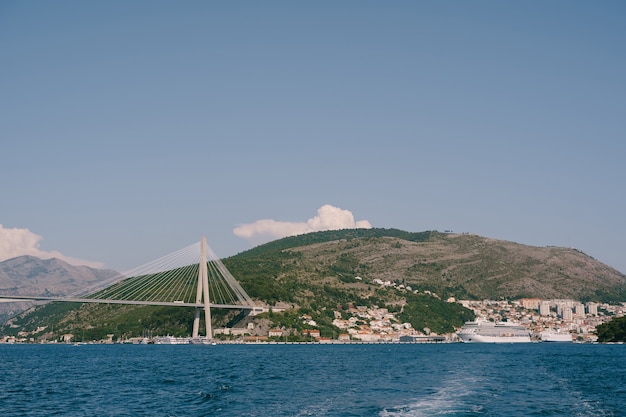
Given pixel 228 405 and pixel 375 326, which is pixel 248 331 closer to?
pixel 375 326

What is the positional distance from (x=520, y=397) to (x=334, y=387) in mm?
12033

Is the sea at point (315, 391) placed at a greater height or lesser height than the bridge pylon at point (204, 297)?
lesser

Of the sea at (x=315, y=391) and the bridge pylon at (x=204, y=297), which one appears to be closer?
the sea at (x=315, y=391)

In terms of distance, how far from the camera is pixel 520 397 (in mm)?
42531

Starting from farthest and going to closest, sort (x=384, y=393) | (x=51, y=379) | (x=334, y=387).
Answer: (x=51, y=379), (x=334, y=387), (x=384, y=393)

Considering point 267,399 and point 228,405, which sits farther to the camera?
point 267,399

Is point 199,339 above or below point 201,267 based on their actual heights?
below

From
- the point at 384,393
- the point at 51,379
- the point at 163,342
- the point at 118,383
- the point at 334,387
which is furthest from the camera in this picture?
the point at 163,342

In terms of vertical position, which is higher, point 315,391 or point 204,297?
point 204,297

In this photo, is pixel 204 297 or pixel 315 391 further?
pixel 204 297

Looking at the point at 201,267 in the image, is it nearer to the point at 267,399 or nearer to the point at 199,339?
the point at 199,339

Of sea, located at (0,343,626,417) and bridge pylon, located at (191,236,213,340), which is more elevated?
bridge pylon, located at (191,236,213,340)

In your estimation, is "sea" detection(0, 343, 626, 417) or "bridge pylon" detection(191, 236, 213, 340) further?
"bridge pylon" detection(191, 236, 213, 340)

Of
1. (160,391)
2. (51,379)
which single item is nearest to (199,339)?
(51,379)
